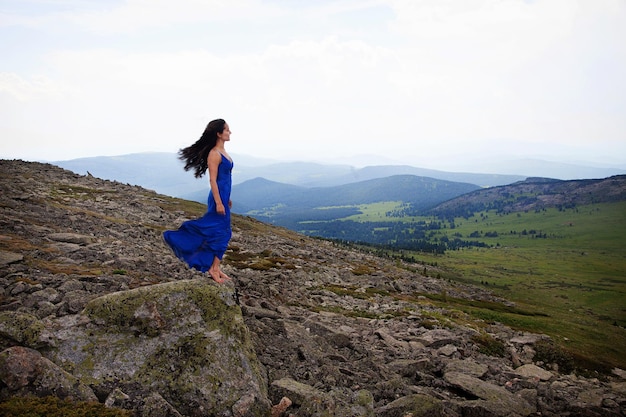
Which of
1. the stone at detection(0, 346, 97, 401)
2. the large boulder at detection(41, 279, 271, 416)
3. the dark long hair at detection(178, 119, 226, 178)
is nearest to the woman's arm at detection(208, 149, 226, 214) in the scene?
the dark long hair at detection(178, 119, 226, 178)

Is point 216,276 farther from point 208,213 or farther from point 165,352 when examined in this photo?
point 165,352

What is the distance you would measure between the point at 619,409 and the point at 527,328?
32998mm

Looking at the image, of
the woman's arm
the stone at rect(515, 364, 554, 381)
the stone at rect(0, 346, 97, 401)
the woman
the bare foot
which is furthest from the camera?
the stone at rect(515, 364, 554, 381)

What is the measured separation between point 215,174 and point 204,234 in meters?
2.07

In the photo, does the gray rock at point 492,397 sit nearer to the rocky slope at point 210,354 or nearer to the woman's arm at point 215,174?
the rocky slope at point 210,354

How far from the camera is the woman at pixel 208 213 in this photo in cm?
1185

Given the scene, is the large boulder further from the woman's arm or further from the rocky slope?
the woman's arm

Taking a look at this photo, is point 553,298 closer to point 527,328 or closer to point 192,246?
point 527,328

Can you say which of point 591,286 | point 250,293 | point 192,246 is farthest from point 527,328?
point 591,286

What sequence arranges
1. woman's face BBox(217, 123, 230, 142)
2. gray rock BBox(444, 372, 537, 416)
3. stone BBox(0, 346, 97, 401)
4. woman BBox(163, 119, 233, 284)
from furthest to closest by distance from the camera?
woman's face BBox(217, 123, 230, 142)
woman BBox(163, 119, 233, 284)
gray rock BBox(444, 372, 537, 416)
stone BBox(0, 346, 97, 401)

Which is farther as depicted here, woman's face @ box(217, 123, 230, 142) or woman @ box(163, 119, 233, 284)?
woman's face @ box(217, 123, 230, 142)

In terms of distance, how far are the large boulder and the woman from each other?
96.0 inches

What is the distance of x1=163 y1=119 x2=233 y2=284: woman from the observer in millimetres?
11852

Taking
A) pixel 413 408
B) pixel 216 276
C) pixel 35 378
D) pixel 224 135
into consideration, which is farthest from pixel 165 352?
pixel 224 135
